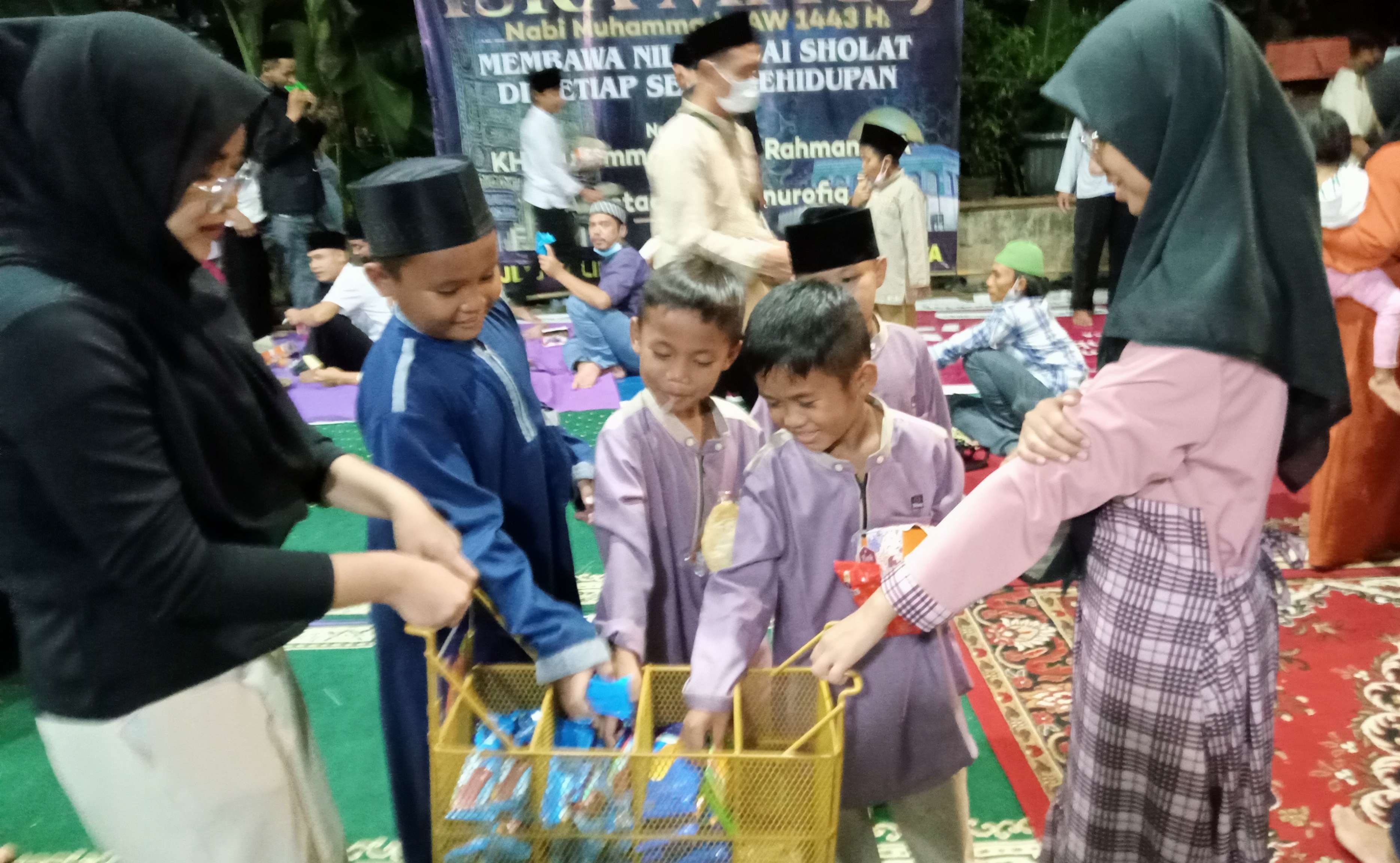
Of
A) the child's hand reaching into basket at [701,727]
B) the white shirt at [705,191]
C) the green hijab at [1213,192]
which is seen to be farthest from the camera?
the white shirt at [705,191]

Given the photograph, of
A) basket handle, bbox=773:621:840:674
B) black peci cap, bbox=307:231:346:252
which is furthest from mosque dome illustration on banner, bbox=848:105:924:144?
basket handle, bbox=773:621:840:674

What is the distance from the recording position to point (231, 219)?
112cm

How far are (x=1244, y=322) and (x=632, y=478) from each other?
911 millimetres

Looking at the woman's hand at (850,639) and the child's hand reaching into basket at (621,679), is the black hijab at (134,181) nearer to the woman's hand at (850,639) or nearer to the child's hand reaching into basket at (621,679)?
the child's hand reaching into basket at (621,679)

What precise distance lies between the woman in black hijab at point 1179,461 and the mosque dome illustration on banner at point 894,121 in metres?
4.93

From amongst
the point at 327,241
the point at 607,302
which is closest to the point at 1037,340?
the point at 607,302

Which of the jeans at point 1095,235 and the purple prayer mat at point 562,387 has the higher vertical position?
the jeans at point 1095,235

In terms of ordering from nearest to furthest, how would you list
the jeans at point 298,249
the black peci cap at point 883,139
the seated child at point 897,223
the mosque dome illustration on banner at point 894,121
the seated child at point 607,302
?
the black peci cap at point 883,139 → the seated child at point 897,223 → the seated child at point 607,302 → the jeans at point 298,249 → the mosque dome illustration on banner at point 894,121

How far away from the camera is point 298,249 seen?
226 inches

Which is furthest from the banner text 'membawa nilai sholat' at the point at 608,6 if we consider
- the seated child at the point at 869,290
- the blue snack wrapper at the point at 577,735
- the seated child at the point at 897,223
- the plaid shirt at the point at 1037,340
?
the blue snack wrapper at the point at 577,735

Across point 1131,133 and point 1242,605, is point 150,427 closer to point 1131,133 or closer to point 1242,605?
point 1131,133

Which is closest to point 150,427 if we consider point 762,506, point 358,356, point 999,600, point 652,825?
point 652,825

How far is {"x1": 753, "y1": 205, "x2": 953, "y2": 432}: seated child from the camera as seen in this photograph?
1.99m

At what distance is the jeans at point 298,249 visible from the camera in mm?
5727
